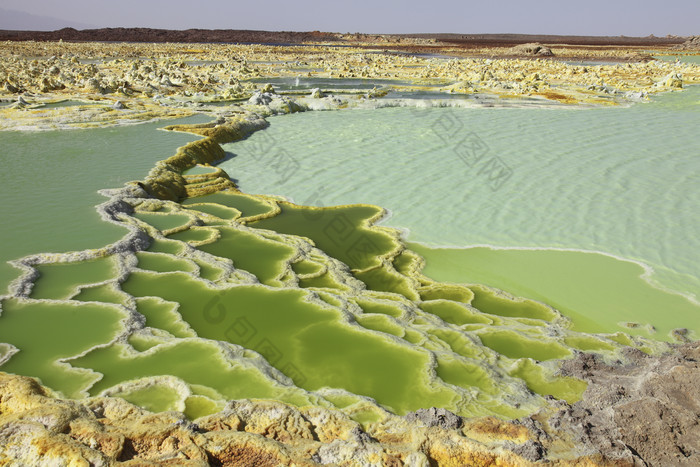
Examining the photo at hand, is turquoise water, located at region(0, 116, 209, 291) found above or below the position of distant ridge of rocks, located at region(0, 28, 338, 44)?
below

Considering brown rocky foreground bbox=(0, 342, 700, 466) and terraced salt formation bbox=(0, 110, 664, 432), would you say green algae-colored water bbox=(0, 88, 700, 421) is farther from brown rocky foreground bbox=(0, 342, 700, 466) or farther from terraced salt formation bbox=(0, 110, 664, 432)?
brown rocky foreground bbox=(0, 342, 700, 466)

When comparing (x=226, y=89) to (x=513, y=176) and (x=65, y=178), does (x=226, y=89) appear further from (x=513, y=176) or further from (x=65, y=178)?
(x=513, y=176)

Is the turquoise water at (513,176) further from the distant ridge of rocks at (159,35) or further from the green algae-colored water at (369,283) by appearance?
the distant ridge of rocks at (159,35)

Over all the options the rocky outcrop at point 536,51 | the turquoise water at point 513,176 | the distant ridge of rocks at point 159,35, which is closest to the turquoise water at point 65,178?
the turquoise water at point 513,176

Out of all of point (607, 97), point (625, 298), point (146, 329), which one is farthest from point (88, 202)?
point (607, 97)

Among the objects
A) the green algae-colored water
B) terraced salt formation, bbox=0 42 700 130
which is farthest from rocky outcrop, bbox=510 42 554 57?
the green algae-colored water

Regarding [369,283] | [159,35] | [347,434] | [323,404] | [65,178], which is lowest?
[369,283]

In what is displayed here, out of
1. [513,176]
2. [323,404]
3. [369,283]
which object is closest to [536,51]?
[513,176]
